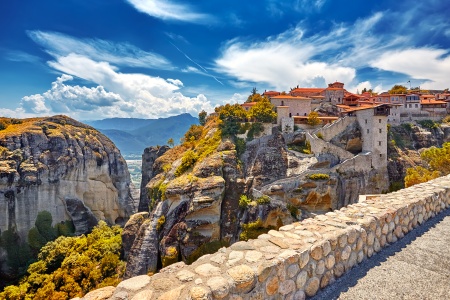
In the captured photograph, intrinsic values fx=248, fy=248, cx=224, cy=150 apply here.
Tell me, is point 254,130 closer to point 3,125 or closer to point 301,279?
point 301,279

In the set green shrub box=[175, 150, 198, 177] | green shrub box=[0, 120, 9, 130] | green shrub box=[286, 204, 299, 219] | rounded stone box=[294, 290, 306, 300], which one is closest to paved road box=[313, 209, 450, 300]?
rounded stone box=[294, 290, 306, 300]

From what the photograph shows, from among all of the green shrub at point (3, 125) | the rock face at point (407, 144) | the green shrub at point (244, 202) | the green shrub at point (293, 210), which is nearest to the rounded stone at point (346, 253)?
the green shrub at point (244, 202)

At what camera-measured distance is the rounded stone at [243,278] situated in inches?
126

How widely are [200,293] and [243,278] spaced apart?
60 cm

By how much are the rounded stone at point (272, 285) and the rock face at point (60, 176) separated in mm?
54641

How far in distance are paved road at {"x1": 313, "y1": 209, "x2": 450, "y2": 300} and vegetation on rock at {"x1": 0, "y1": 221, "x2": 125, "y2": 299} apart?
95.2ft

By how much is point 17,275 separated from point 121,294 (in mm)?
51867

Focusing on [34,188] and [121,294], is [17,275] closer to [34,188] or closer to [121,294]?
[34,188]

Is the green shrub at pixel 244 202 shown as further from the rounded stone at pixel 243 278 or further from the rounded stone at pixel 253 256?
the rounded stone at pixel 243 278

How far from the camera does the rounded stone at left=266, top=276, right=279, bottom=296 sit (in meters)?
3.43

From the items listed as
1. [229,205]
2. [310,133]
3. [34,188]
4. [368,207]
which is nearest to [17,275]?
[34,188]

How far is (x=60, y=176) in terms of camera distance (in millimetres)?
49188

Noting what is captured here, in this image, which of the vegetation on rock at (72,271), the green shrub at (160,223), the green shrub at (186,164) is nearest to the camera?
the vegetation on rock at (72,271)

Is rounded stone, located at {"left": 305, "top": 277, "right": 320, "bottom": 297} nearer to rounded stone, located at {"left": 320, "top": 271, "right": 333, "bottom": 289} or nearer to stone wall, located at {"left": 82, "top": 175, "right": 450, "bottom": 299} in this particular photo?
stone wall, located at {"left": 82, "top": 175, "right": 450, "bottom": 299}
